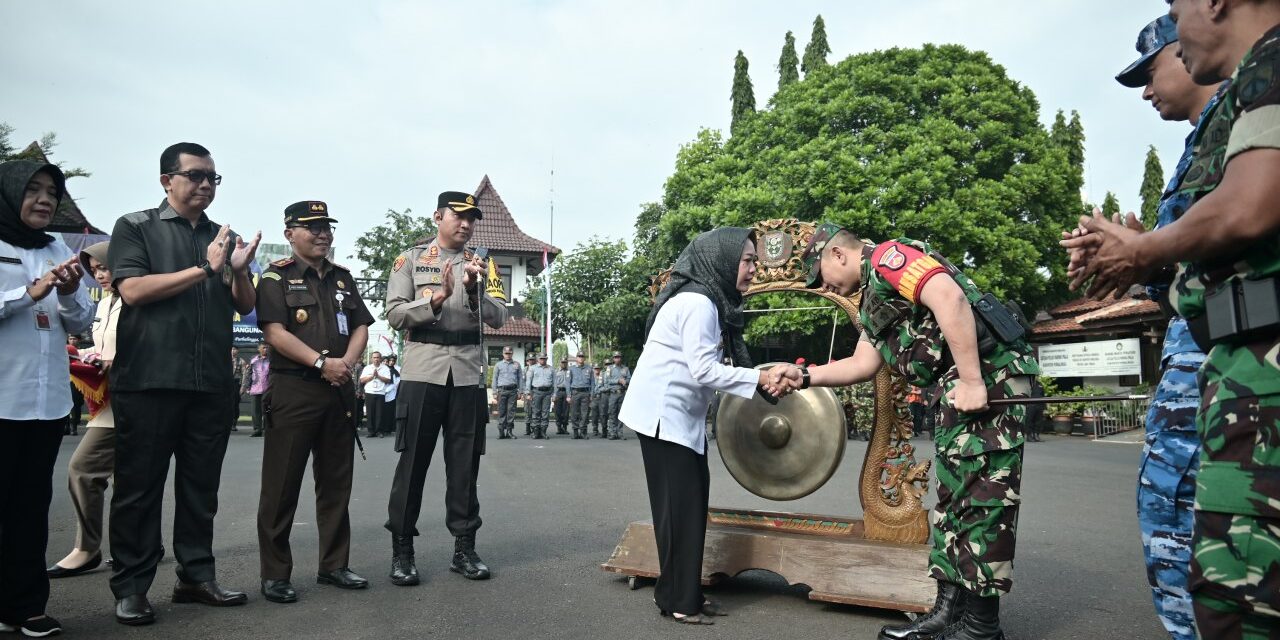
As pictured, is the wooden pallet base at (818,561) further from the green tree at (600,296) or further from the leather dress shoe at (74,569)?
the green tree at (600,296)

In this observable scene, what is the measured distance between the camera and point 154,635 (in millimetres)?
3752

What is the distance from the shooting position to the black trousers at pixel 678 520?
4.05 m

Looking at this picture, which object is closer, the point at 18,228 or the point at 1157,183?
the point at 18,228

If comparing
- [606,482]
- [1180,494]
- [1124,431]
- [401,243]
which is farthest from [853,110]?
[1180,494]

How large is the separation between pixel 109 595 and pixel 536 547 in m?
2.56

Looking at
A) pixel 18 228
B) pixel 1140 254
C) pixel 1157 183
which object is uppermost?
pixel 1157 183

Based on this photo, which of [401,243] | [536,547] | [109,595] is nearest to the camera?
[109,595]

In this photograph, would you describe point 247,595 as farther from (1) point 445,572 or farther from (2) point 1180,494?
(2) point 1180,494

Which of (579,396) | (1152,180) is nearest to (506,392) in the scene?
(579,396)

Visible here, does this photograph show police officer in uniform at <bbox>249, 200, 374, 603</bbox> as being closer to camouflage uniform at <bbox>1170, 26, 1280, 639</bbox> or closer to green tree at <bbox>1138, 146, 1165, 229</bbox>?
camouflage uniform at <bbox>1170, 26, 1280, 639</bbox>

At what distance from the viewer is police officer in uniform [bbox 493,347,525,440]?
20672 millimetres

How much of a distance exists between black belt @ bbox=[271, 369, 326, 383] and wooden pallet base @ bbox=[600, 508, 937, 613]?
1.94 m

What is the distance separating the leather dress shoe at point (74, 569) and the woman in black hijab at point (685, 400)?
346cm

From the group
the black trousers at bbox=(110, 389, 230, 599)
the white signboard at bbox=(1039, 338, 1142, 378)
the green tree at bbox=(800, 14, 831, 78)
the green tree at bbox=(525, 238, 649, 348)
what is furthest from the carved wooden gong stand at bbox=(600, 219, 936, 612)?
the green tree at bbox=(800, 14, 831, 78)
